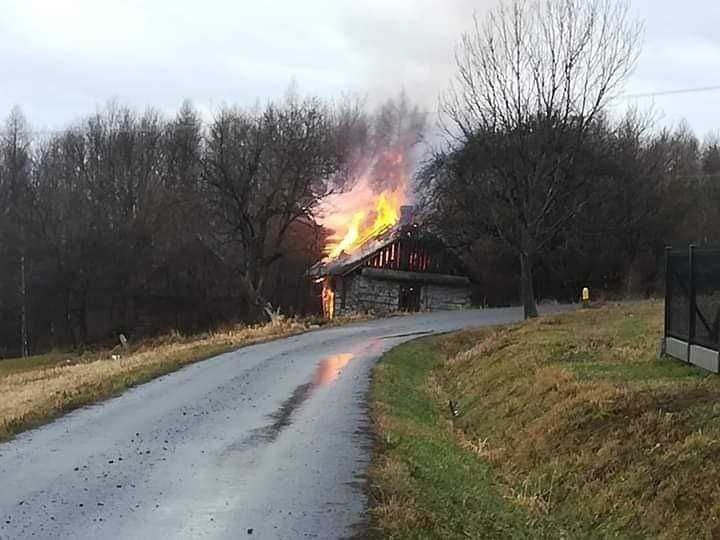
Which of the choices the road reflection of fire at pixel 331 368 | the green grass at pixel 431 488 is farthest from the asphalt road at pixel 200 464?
the green grass at pixel 431 488

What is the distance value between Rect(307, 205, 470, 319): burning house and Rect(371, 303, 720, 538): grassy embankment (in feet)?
105

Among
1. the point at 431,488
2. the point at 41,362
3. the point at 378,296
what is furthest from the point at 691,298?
the point at 378,296

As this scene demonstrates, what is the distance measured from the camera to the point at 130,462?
8797 millimetres

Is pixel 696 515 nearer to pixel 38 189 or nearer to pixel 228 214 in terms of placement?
pixel 228 214

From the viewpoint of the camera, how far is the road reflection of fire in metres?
16.0

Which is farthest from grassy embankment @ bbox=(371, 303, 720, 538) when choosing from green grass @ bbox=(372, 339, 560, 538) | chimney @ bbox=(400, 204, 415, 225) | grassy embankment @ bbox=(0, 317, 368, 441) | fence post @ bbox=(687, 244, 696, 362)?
chimney @ bbox=(400, 204, 415, 225)

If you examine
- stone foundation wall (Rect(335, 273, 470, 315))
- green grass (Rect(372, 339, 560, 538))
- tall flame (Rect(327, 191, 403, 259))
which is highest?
tall flame (Rect(327, 191, 403, 259))

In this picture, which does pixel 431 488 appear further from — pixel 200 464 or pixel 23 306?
pixel 23 306

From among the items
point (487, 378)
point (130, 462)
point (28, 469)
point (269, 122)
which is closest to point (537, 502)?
point (130, 462)

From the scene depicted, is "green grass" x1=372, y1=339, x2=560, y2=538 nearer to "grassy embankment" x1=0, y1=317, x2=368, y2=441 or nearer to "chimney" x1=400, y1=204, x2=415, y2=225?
"grassy embankment" x1=0, y1=317, x2=368, y2=441

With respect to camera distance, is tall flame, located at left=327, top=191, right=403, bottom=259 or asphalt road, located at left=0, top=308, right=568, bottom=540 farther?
tall flame, located at left=327, top=191, right=403, bottom=259

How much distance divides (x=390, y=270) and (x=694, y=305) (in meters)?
36.4

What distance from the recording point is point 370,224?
50.6 metres

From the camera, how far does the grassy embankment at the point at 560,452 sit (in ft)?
22.8
